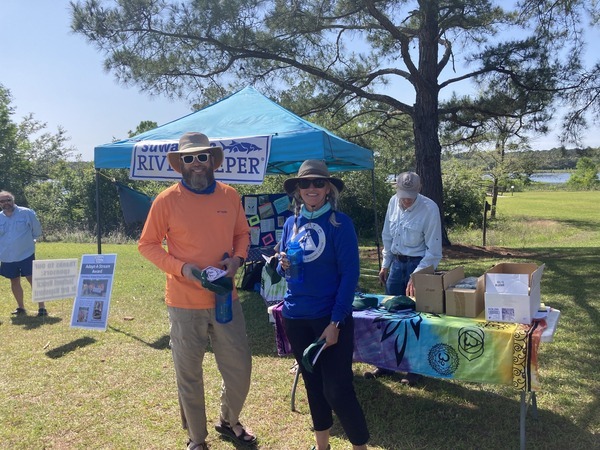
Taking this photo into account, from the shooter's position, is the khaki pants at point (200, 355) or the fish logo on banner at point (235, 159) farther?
the fish logo on banner at point (235, 159)

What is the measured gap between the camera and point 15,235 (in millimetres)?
6438

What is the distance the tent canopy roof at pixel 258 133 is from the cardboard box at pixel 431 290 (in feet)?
8.15

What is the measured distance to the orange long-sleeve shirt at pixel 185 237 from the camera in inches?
110

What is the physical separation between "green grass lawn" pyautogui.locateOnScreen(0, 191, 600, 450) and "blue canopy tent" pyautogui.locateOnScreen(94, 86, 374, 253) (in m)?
2.01

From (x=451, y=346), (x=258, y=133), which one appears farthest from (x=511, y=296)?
(x=258, y=133)

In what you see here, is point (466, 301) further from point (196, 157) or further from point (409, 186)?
point (196, 157)

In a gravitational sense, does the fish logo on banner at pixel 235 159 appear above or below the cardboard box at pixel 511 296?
above

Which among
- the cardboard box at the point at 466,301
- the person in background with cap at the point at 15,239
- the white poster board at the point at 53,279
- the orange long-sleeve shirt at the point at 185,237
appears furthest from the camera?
the person in background with cap at the point at 15,239

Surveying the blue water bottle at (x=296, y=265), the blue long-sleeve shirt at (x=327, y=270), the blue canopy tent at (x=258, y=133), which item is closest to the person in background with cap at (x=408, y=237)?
the blue long-sleeve shirt at (x=327, y=270)

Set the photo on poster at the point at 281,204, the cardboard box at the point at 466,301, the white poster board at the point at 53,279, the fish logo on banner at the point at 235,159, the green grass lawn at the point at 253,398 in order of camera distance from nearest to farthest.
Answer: the cardboard box at the point at 466,301 < the green grass lawn at the point at 253,398 < the fish logo on banner at the point at 235,159 < the white poster board at the point at 53,279 < the photo on poster at the point at 281,204

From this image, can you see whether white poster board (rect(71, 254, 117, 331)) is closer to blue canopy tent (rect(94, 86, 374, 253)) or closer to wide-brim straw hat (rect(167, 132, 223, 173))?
blue canopy tent (rect(94, 86, 374, 253))

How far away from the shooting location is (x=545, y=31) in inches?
351

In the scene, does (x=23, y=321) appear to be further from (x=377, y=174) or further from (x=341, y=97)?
(x=377, y=174)

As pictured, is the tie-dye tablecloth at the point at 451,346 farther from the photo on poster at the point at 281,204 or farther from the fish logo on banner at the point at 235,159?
the photo on poster at the point at 281,204
